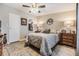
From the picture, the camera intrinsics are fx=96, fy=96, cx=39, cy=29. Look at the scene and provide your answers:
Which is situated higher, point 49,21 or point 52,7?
point 52,7

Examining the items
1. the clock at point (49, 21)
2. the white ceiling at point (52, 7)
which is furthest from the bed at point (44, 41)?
the white ceiling at point (52, 7)

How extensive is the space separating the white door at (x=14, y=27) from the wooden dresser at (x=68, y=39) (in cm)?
87

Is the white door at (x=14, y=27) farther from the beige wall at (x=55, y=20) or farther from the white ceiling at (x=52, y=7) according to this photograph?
the beige wall at (x=55, y=20)

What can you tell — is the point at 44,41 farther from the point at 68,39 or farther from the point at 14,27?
the point at 14,27

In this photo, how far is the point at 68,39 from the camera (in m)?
1.93

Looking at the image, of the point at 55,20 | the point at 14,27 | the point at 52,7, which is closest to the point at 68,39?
the point at 55,20

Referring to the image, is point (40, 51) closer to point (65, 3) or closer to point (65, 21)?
point (65, 21)

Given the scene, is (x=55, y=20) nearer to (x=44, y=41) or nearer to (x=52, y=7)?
(x=52, y=7)

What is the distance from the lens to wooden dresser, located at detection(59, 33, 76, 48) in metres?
1.86

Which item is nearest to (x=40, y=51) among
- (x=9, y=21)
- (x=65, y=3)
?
(x=9, y=21)

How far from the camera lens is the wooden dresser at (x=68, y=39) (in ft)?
6.10

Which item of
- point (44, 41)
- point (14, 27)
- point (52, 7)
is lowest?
point (44, 41)

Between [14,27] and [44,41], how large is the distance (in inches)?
26.2

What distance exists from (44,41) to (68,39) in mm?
491
